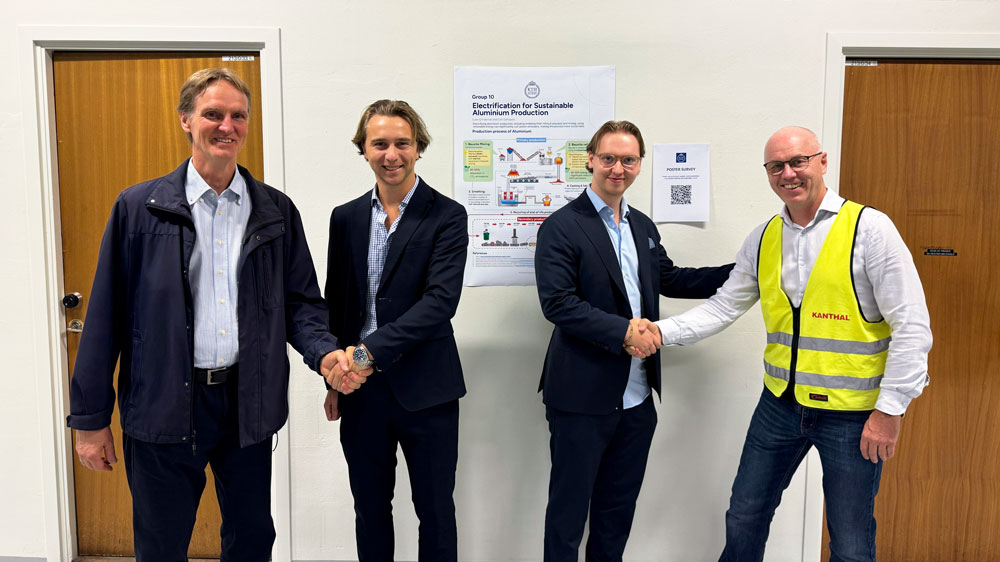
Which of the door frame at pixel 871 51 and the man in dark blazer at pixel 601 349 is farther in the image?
the door frame at pixel 871 51

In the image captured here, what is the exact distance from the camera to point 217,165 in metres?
1.41

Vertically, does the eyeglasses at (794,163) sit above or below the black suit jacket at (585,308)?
above

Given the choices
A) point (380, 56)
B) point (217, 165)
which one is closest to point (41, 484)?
point (217, 165)

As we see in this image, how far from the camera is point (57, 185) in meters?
2.20

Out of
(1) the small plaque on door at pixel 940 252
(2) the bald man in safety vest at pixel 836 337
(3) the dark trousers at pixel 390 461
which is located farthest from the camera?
(1) the small plaque on door at pixel 940 252

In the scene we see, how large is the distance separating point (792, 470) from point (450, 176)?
1.53 meters

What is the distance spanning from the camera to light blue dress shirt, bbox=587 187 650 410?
181 cm

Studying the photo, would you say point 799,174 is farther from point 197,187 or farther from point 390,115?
point 197,187

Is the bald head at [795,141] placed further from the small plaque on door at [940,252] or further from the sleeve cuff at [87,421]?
the sleeve cuff at [87,421]

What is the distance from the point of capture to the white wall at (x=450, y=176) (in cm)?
209

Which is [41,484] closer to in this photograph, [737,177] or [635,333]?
[635,333]

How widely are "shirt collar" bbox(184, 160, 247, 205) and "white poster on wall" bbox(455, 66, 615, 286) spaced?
881 millimetres

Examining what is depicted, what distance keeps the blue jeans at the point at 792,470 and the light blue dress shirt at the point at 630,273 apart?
1.20ft

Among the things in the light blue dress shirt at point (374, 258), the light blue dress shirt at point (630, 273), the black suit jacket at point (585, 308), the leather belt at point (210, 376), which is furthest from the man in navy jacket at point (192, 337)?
the light blue dress shirt at point (630, 273)
